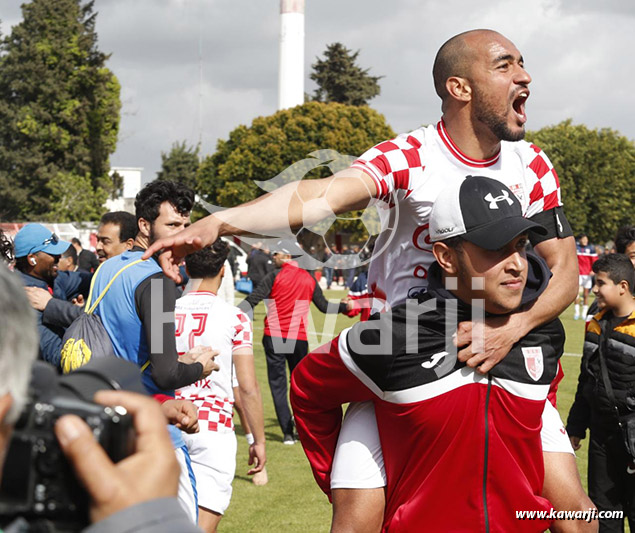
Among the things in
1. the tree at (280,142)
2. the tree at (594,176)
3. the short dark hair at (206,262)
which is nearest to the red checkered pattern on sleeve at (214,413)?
the short dark hair at (206,262)

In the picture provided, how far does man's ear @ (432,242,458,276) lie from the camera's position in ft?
10.3

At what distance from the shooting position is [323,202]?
3.20 meters

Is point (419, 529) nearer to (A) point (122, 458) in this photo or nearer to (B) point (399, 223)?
(B) point (399, 223)

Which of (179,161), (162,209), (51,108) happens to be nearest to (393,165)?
(162,209)

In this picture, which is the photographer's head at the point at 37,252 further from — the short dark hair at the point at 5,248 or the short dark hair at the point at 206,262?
the short dark hair at the point at 206,262

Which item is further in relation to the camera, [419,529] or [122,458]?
[419,529]

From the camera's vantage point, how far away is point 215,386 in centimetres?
582

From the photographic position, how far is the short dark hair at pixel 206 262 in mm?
6012

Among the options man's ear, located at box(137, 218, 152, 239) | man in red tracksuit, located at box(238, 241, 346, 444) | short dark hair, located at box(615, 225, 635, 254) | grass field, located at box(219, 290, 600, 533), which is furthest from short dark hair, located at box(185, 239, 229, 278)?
man in red tracksuit, located at box(238, 241, 346, 444)

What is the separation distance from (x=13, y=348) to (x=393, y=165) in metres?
2.50

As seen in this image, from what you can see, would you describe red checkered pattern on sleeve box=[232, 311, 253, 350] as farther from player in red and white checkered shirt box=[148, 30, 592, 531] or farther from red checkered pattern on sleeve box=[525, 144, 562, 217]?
red checkered pattern on sleeve box=[525, 144, 562, 217]

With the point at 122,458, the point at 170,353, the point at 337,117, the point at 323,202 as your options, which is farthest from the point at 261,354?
the point at 337,117

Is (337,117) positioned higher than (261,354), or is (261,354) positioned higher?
(337,117)

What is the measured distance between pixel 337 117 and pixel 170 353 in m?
58.8
